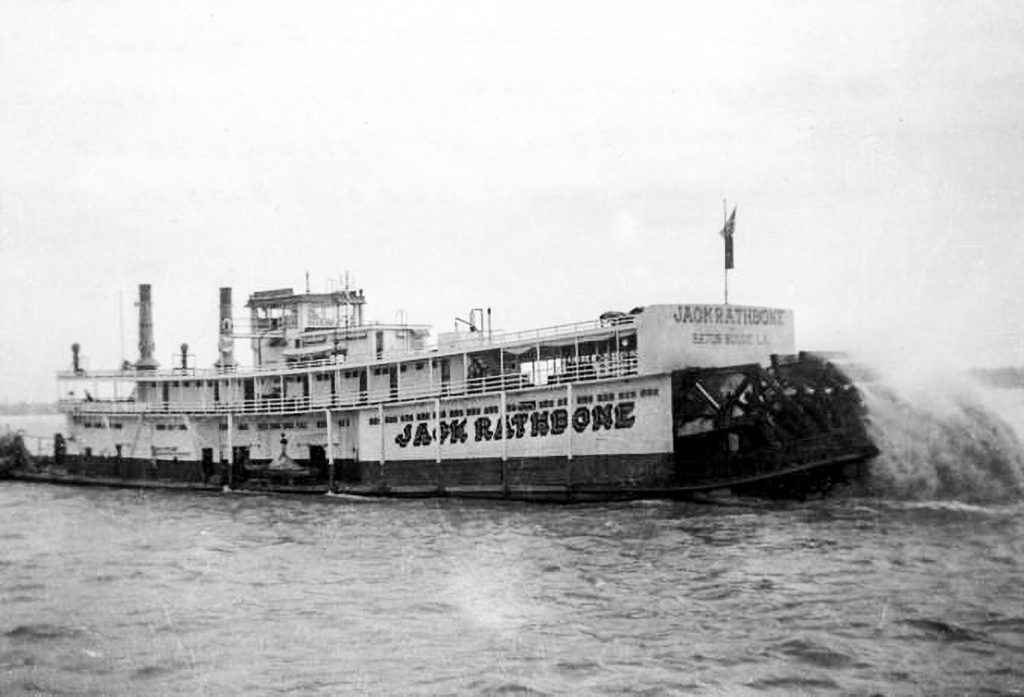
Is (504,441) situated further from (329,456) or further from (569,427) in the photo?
(329,456)

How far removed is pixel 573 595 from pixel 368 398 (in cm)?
2214

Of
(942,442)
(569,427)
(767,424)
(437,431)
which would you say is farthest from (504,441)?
(942,442)

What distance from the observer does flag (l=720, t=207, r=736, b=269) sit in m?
33.8

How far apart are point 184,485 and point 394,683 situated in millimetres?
33223

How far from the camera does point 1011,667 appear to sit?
1432 centimetres

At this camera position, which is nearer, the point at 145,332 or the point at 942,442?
the point at 942,442

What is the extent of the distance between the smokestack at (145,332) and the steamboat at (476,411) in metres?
0.09

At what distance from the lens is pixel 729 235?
34.1 metres

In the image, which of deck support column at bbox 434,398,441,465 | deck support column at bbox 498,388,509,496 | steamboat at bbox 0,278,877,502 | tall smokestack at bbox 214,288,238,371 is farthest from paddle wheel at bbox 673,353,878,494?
tall smokestack at bbox 214,288,238,371

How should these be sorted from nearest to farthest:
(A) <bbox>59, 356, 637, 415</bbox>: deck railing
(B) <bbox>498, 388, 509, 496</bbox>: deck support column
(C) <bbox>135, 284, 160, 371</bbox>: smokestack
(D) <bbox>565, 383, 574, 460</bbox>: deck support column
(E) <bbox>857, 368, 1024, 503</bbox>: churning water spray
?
1. (E) <bbox>857, 368, 1024, 503</bbox>: churning water spray
2. (D) <bbox>565, 383, 574, 460</bbox>: deck support column
3. (A) <bbox>59, 356, 637, 415</bbox>: deck railing
4. (B) <bbox>498, 388, 509, 496</bbox>: deck support column
5. (C) <bbox>135, 284, 160, 371</bbox>: smokestack

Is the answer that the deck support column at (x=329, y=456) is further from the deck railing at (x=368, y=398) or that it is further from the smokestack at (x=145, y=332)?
the smokestack at (x=145, y=332)

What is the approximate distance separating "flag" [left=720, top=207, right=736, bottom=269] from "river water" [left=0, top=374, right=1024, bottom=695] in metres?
6.50

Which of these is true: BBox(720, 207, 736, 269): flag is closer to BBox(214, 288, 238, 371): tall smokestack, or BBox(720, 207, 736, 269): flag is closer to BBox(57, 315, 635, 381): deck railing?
BBox(57, 315, 635, 381): deck railing

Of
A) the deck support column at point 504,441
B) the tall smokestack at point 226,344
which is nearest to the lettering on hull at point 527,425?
the deck support column at point 504,441
